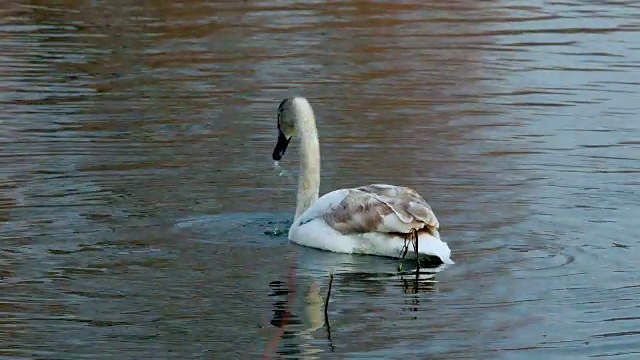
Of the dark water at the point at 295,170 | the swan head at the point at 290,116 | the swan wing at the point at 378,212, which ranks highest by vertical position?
the swan head at the point at 290,116

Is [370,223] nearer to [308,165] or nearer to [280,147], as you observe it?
[308,165]

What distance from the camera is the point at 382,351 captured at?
8445mm

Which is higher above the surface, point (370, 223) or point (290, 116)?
point (290, 116)

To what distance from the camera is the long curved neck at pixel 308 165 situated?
11984mm

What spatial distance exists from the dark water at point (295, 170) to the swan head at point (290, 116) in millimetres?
540

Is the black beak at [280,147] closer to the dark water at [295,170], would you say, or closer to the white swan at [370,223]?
the dark water at [295,170]

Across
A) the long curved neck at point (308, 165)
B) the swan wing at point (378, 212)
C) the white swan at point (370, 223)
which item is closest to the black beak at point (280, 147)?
the long curved neck at point (308, 165)

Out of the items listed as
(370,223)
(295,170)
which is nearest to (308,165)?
(370,223)

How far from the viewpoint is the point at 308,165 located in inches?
473

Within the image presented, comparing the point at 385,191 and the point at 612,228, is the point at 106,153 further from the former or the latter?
the point at 612,228

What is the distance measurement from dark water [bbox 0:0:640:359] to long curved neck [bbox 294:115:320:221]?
13.1 inches

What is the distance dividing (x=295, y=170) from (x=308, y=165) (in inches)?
79.5

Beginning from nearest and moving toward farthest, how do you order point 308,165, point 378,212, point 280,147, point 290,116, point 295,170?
point 378,212, point 308,165, point 290,116, point 280,147, point 295,170

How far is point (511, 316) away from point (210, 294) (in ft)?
6.28
